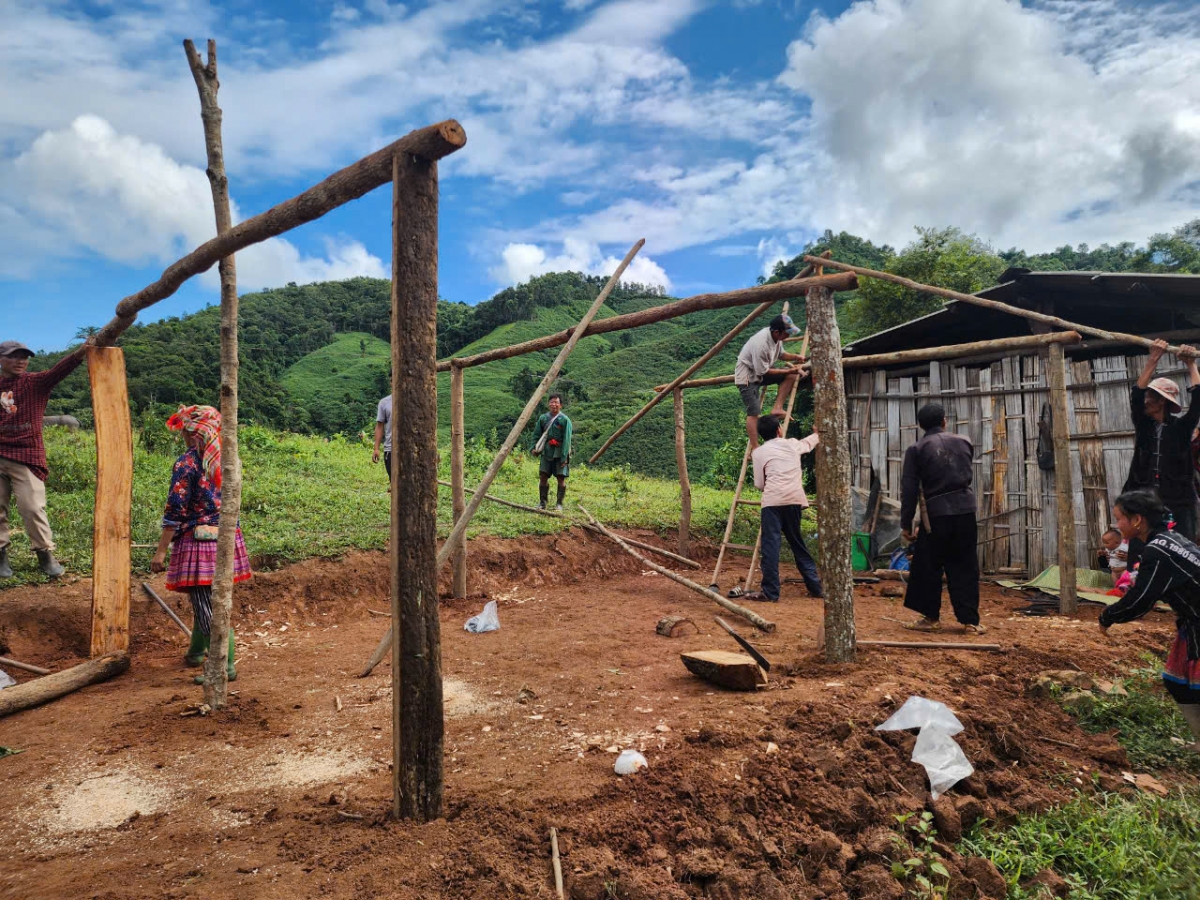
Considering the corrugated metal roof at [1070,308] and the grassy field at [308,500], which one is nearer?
the grassy field at [308,500]

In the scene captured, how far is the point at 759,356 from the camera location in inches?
249

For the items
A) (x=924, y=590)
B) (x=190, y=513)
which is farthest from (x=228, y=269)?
(x=924, y=590)

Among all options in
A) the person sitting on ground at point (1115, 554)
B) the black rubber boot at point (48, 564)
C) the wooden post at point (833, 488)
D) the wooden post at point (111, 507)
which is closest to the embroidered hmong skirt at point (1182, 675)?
the wooden post at point (833, 488)

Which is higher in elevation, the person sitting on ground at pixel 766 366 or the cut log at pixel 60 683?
the person sitting on ground at pixel 766 366

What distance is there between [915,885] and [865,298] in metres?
25.1

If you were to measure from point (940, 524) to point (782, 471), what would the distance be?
4.79ft

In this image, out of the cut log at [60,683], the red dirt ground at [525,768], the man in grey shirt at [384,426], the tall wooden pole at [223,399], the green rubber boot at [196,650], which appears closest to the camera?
the red dirt ground at [525,768]

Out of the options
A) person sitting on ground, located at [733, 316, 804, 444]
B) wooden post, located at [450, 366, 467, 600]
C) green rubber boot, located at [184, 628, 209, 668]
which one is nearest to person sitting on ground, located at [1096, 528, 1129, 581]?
person sitting on ground, located at [733, 316, 804, 444]

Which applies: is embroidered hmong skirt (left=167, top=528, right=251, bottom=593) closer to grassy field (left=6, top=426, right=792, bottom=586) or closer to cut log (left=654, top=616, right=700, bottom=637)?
grassy field (left=6, top=426, right=792, bottom=586)

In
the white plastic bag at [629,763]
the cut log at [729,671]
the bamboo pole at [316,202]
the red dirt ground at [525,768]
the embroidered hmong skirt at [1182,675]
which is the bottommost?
the red dirt ground at [525,768]

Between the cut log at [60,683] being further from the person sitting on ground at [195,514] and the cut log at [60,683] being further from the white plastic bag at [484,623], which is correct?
the white plastic bag at [484,623]

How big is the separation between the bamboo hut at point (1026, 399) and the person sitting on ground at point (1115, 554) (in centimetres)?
76

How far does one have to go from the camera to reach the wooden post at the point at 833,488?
13.9 ft

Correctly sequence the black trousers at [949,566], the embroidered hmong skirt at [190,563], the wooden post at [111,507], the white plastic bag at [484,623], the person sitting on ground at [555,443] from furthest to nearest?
1. the person sitting on ground at [555,443]
2. the white plastic bag at [484,623]
3. the black trousers at [949,566]
4. the wooden post at [111,507]
5. the embroidered hmong skirt at [190,563]
